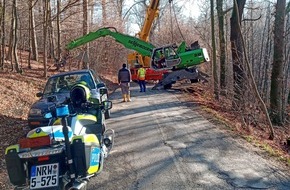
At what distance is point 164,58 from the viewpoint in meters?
19.2

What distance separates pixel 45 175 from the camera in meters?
4.02

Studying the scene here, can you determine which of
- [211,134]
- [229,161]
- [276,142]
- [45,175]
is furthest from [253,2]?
[45,175]

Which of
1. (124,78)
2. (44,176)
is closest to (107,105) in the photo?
(44,176)

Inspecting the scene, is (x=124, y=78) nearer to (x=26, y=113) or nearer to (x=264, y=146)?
(x=26, y=113)

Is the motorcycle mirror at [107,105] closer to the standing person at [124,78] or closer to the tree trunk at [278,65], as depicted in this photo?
the standing person at [124,78]

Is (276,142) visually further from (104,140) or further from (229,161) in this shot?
(104,140)

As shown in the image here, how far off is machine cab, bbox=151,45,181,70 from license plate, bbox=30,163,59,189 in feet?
50.1

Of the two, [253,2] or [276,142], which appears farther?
[253,2]

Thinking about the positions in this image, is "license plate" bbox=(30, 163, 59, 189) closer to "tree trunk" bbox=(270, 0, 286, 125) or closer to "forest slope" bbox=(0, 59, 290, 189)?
"forest slope" bbox=(0, 59, 290, 189)

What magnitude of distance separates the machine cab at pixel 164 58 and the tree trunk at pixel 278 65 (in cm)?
675

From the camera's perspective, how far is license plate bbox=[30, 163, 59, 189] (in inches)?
155

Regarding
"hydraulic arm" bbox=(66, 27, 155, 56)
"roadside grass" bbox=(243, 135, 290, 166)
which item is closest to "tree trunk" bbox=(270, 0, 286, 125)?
"roadside grass" bbox=(243, 135, 290, 166)

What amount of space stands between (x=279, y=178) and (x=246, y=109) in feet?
22.0

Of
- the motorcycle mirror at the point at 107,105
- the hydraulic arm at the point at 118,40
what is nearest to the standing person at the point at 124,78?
the hydraulic arm at the point at 118,40
